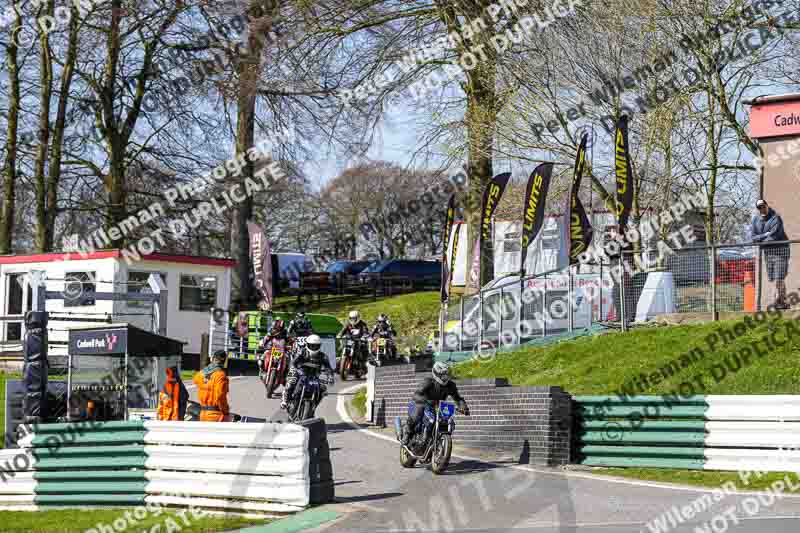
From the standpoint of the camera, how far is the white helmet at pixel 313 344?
59.0 ft

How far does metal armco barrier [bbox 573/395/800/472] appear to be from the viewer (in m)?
13.0

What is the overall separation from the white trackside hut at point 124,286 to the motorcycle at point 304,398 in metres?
13.6

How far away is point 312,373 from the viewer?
59.5 ft

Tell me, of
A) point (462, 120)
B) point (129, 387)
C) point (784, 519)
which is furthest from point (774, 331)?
point (462, 120)

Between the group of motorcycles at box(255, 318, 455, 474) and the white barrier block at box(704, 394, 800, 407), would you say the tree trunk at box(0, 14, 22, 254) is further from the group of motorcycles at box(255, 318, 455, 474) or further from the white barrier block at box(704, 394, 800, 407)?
the white barrier block at box(704, 394, 800, 407)

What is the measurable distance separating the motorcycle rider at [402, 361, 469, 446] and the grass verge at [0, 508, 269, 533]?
3.40 meters

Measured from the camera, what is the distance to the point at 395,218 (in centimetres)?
6581

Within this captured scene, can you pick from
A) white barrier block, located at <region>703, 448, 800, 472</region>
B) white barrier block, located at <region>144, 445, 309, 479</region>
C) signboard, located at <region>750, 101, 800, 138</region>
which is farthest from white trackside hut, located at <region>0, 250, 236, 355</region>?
white barrier block, located at <region>703, 448, 800, 472</region>

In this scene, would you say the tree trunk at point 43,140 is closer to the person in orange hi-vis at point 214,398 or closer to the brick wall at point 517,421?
the brick wall at point 517,421

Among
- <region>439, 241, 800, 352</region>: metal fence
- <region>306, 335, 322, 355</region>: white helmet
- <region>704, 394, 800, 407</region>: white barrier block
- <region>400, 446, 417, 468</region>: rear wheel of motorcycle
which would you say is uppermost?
<region>439, 241, 800, 352</region>: metal fence

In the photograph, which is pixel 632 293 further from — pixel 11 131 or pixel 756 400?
pixel 11 131

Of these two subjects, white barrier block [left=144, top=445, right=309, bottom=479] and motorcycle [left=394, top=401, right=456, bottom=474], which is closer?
white barrier block [left=144, top=445, right=309, bottom=479]

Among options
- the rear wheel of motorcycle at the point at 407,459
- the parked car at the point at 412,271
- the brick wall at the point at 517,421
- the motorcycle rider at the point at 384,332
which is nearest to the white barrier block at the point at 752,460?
the brick wall at the point at 517,421

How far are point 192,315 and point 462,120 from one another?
10361mm
